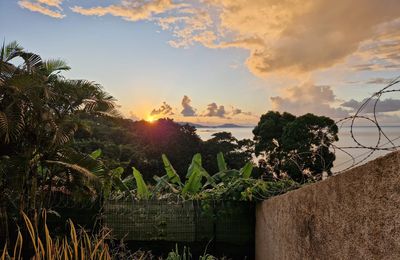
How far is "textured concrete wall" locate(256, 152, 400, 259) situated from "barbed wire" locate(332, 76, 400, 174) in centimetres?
9

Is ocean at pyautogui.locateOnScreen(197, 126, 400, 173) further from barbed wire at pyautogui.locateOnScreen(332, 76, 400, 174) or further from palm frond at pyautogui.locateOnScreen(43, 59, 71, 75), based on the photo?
palm frond at pyautogui.locateOnScreen(43, 59, 71, 75)

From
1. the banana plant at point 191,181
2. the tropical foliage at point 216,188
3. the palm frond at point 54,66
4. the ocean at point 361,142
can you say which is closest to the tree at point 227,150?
the tropical foliage at point 216,188

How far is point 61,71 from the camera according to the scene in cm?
846

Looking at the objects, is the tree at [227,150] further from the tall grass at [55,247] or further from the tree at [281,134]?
the tall grass at [55,247]

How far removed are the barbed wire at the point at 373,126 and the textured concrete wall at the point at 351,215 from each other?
3.4 inches

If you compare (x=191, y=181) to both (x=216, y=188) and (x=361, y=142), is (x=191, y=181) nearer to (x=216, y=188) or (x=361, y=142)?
(x=216, y=188)

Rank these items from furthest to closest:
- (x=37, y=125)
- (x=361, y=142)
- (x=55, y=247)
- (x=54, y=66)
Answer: (x=54, y=66)
(x=37, y=125)
(x=361, y=142)
(x=55, y=247)

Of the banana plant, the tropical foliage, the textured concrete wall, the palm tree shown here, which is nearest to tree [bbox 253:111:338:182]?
the banana plant

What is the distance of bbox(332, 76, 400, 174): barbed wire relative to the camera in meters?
2.10

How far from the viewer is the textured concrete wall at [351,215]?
1.85 meters

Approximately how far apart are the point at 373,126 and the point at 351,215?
18.8 inches

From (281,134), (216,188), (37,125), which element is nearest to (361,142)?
(37,125)

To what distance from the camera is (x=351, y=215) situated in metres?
2.31

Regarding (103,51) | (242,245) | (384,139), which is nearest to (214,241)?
(242,245)
